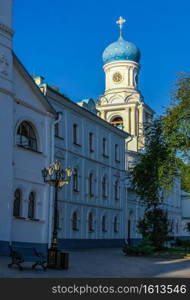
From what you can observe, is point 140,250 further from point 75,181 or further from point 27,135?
point 27,135

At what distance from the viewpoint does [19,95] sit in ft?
83.1

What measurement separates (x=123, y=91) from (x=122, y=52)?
420 cm

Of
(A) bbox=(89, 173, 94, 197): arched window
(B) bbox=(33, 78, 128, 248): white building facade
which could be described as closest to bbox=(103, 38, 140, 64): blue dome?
(B) bbox=(33, 78, 128, 248): white building facade

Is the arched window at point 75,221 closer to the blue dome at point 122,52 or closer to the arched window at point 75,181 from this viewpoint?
the arched window at point 75,181

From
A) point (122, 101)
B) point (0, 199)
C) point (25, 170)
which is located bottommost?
point (0, 199)

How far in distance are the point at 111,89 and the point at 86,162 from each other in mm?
20506

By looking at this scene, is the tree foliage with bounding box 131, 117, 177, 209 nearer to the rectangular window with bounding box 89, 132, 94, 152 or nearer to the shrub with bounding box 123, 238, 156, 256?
the shrub with bounding box 123, 238, 156, 256

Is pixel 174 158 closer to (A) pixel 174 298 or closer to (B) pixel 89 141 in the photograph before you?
(B) pixel 89 141

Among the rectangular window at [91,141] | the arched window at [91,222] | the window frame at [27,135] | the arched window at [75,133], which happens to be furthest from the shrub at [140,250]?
the rectangular window at [91,141]

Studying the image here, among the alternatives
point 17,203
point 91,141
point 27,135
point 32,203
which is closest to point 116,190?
point 91,141

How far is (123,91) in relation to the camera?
54625 mm

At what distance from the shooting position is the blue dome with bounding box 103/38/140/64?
54750 millimetres

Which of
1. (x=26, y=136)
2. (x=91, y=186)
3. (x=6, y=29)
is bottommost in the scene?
(x=91, y=186)

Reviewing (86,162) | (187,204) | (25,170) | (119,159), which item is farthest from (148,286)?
(187,204)
